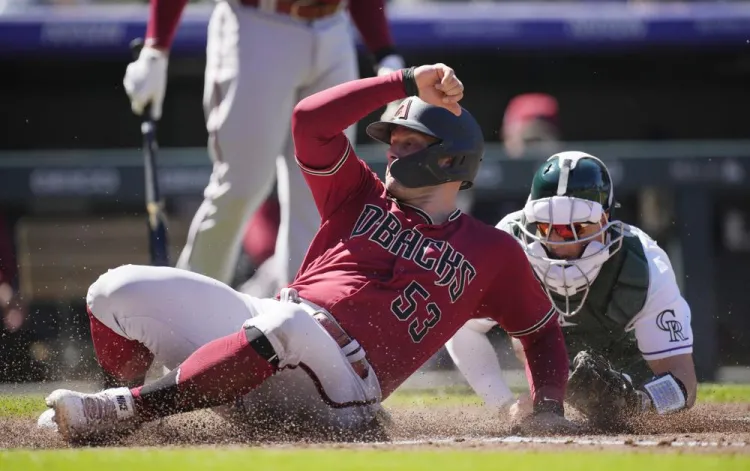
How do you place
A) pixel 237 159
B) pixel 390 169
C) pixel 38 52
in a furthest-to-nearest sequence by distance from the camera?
pixel 38 52 < pixel 237 159 < pixel 390 169

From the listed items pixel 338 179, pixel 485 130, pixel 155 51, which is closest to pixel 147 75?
pixel 155 51

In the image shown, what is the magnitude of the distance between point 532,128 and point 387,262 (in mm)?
4345

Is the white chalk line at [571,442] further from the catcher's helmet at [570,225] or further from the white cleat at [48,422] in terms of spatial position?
the white cleat at [48,422]

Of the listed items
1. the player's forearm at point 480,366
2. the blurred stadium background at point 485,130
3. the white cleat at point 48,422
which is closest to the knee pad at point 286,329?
the white cleat at point 48,422

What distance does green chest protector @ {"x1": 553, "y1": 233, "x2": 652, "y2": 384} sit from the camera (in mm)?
4234

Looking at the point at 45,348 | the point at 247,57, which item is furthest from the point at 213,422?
the point at 45,348

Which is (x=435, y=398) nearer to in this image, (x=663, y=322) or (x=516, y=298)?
(x=663, y=322)

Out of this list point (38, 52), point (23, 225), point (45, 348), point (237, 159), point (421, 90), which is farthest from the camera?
point (38, 52)

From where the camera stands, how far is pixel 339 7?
208 inches

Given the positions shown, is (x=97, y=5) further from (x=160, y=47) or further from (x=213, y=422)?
(x=213, y=422)

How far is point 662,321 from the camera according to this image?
416cm

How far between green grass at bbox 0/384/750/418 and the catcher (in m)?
0.62

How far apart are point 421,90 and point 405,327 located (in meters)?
0.68

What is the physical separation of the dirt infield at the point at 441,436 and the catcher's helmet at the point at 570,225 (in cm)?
53
